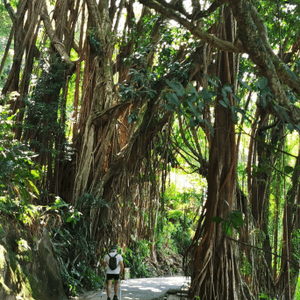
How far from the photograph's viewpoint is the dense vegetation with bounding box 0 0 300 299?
17.1 ft

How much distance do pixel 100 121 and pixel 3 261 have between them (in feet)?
11.5

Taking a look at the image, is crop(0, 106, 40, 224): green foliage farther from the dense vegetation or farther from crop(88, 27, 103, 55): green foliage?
crop(88, 27, 103, 55): green foliage

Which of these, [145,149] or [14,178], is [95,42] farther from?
[14,178]

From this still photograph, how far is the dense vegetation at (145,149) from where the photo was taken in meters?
5.21

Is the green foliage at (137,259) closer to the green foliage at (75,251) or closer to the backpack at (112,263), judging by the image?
the green foliage at (75,251)

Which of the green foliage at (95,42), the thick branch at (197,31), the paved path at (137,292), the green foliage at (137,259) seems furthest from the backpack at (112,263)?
the green foliage at (137,259)

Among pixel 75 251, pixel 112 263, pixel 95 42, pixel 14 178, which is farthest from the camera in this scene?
pixel 95 42

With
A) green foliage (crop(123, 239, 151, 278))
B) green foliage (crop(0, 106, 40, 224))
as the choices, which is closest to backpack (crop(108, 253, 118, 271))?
green foliage (crop(0, 106, 40, 224))

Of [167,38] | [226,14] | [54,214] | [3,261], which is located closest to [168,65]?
[167,38]

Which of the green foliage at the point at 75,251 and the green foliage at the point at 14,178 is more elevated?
the green foliage at the point at 14,178

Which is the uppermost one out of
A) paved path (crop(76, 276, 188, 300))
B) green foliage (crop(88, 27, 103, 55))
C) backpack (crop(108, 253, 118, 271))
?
green foliage (crop(88, 27, 103, 55))

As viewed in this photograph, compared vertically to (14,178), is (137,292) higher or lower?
lower

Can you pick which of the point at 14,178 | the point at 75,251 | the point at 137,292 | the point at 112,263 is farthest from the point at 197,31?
the point at 137,292

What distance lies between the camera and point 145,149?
21.1 feet
